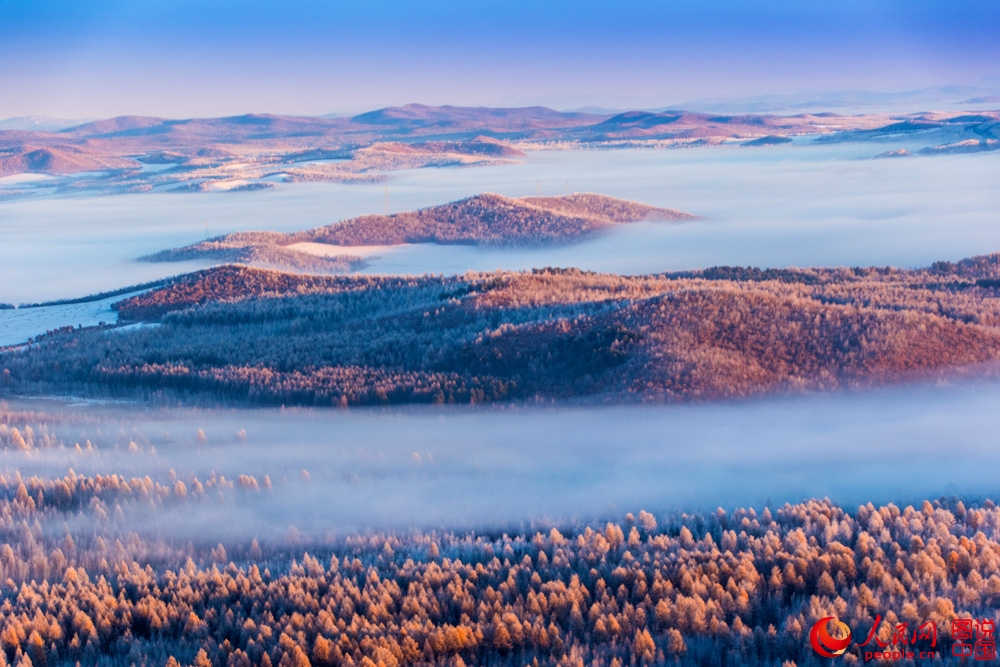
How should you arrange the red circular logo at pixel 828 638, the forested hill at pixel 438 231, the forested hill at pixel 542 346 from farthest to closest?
the forested hill at pixel 438 231 < the forested hill at pixel 542 346 < the red circular logo at pixel 828 638

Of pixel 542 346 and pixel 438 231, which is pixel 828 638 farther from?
pixel 438 231

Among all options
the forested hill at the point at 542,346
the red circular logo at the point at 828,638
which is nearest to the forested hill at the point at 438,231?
the forested hill at the point at 542,346

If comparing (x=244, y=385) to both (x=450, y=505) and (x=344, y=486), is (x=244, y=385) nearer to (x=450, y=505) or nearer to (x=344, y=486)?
(x=344, y=486)

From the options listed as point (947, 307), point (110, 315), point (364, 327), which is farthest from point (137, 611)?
point (110, 315)

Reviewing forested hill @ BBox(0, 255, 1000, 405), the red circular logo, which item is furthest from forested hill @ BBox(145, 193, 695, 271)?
the red circular logo

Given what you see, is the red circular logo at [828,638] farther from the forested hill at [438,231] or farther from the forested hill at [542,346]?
the forested hill at [438,231]
